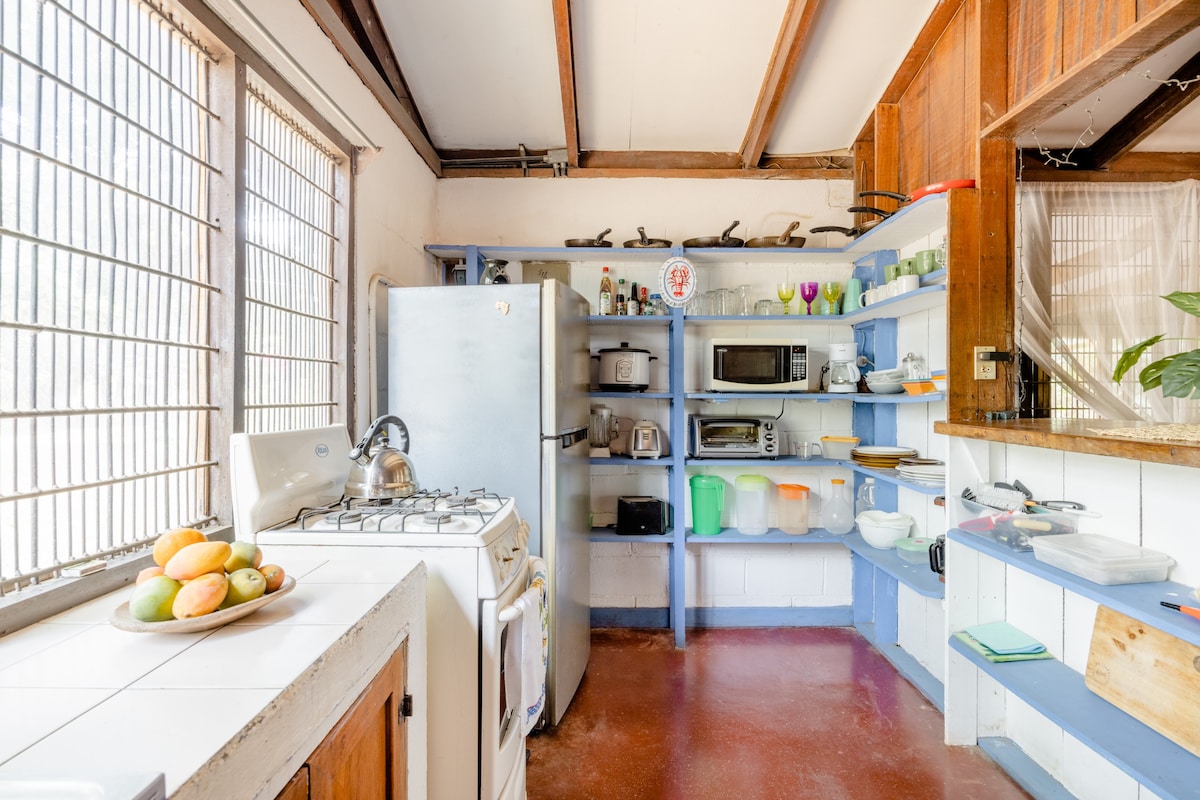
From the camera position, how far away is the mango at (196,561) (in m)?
0.93

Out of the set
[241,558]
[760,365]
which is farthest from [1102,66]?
[241,558]

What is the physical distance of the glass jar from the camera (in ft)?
9.61

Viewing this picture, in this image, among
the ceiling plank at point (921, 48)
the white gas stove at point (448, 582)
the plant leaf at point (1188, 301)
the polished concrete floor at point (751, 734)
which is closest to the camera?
the plant leaf at point (1188, 301)

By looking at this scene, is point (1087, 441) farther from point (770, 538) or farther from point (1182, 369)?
point (770, 538)

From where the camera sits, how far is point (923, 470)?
2299 mm

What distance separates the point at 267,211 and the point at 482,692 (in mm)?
1645

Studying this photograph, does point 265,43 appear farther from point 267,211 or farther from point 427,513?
point 427,513

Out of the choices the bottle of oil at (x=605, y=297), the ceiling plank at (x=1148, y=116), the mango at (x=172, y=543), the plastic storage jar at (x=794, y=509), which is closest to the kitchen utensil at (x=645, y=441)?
the bottle of oil at (x=605, y=297)

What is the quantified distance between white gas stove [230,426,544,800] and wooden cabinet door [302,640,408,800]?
0.20 m

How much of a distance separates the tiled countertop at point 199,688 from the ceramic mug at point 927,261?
2.42 metres

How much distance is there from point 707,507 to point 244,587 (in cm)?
232

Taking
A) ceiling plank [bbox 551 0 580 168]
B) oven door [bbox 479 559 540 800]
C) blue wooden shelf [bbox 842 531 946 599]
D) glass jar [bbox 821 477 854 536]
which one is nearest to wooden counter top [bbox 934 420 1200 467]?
blue wooden shelf [bbox 842 531 946 599]

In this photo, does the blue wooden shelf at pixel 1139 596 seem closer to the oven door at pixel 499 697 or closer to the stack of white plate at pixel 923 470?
the stack of white plate at pixel 923 470

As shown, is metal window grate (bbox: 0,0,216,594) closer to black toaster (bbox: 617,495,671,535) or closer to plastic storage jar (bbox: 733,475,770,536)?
black toaster (bbox: 617,495,671,535)
